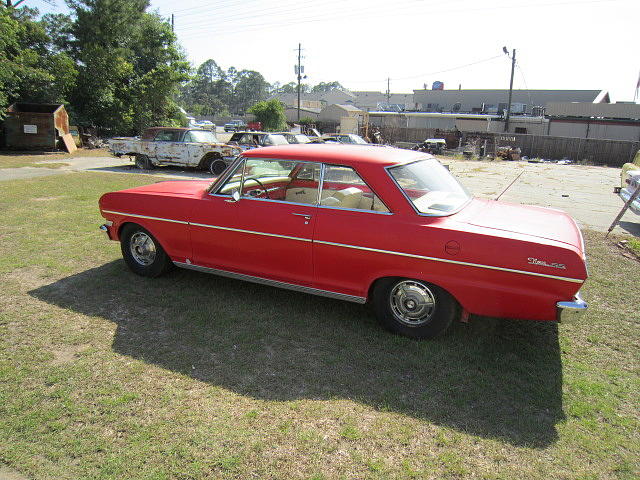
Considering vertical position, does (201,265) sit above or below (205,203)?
below

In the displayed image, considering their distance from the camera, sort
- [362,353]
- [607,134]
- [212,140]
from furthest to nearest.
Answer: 1. [607,134]
2. [212,140]
3. [362,353]

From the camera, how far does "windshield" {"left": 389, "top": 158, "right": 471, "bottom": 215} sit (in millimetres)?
3873

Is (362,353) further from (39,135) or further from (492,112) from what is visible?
(492,112)

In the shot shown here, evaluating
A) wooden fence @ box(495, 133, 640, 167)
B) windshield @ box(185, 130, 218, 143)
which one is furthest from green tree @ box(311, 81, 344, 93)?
windshield @ box(185, 130, 218, 143)

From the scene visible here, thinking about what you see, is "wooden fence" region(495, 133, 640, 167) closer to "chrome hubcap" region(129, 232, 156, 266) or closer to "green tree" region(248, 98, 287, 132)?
"green tree" region(248, 98, 287, 132)

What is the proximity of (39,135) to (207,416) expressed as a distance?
21.5m

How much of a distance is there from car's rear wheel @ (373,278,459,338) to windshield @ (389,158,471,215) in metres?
0.65

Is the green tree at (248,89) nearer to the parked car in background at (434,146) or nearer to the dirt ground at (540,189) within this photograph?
the parked car in background at (434,146)

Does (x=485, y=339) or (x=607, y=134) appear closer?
(x=485, y=339)

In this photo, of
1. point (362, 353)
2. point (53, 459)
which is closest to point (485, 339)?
point (362, 353)

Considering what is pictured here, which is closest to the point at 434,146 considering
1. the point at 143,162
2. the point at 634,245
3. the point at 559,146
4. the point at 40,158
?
the point at 559,146

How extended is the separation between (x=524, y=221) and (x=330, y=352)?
6.65ft

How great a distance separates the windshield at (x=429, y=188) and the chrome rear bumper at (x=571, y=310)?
1.15 metres

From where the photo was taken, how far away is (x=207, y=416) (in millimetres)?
2832
